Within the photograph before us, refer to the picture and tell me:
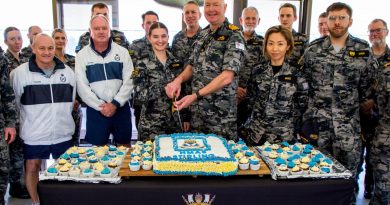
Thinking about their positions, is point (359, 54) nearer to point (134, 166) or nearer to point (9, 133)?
point (134, 166)

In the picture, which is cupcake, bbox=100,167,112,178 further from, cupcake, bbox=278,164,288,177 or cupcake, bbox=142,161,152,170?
cupcake, bbox=278,164,288,177

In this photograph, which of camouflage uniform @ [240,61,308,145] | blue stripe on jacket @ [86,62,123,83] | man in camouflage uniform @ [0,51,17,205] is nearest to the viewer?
camouflage uniform @ [240,61,308,145]

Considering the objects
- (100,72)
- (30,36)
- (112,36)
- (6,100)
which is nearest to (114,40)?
(112,36)

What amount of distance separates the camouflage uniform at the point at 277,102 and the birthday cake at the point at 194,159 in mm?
621

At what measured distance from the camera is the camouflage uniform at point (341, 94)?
2643 mm

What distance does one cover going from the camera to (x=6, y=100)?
8.70ft

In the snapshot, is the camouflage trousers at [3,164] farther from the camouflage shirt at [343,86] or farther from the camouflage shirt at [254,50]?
the camouflage shirt at [343,86]

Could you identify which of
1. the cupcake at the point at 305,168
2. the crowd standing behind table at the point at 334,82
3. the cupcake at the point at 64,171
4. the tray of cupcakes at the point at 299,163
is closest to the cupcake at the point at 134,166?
the cupcake at the point at 64,171

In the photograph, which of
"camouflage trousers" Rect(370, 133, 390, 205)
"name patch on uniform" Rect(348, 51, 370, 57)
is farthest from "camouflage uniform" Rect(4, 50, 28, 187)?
"camouflage trousers" Rect(370, 133, 390, 205)

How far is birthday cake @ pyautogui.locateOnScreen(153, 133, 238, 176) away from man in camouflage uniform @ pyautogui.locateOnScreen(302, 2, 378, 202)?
1.03 metres

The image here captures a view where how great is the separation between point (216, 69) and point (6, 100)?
61.0 inches

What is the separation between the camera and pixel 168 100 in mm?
2965

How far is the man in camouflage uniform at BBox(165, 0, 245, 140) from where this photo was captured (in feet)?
8.68

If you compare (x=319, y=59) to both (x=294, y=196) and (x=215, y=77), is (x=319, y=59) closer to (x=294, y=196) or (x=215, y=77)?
(x=215, y=77)
